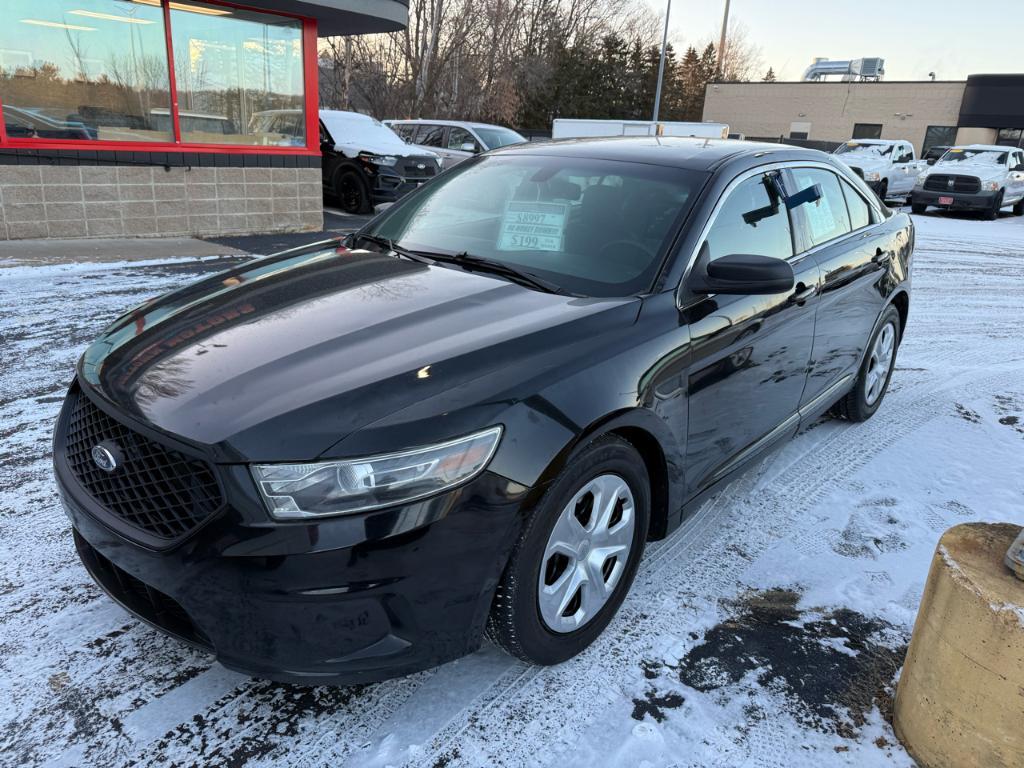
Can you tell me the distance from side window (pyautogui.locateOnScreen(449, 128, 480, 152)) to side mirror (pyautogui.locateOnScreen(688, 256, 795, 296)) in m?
13.5

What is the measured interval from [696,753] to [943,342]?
600 cm

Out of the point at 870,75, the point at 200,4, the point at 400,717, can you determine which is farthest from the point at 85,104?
the point at 870,75

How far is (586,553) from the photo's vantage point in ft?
7.90

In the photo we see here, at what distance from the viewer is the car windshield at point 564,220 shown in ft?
9.51

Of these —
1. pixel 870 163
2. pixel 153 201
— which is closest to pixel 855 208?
pixel 153 201

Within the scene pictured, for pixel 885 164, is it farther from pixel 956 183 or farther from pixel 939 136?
pixel 939 136

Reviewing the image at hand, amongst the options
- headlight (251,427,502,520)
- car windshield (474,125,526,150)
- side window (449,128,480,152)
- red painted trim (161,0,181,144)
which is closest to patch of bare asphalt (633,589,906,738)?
headlight (251,427,502,520)

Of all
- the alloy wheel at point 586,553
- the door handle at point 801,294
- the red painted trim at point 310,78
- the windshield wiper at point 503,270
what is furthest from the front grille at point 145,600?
the red painted trim at point 310,78

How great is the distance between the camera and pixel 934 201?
1914 centimetres

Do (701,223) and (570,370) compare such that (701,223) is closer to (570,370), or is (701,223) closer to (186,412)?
(570,370)

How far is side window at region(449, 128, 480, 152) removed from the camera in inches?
616

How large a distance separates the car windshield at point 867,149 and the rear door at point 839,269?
1932cm

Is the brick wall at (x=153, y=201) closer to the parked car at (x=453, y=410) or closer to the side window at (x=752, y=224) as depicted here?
the parked car at (x=453, y=410)

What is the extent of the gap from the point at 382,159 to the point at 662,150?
10.1 metres
